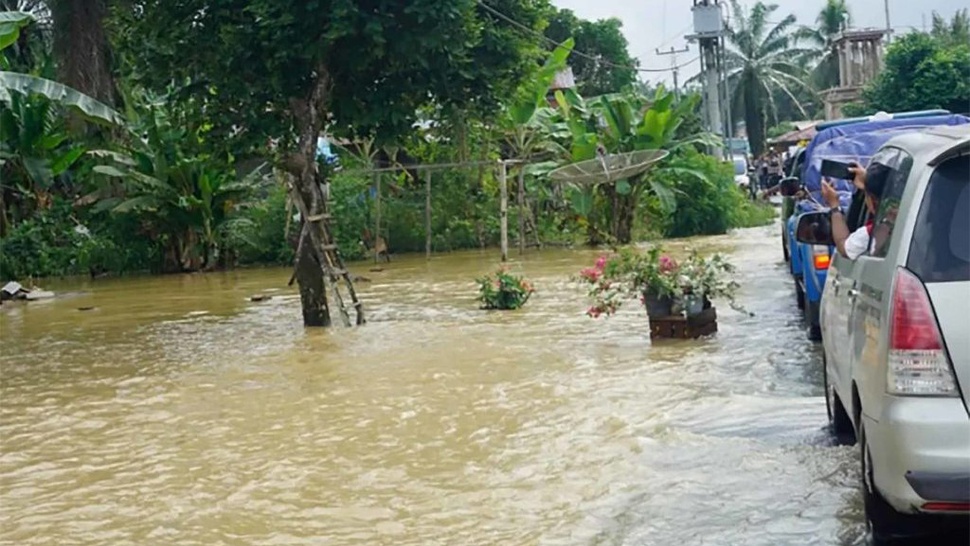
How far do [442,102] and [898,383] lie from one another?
38.8ft

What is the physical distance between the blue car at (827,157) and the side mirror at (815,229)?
370cm

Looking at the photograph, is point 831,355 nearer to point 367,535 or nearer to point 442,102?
point 367,535

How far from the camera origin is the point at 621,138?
27000 mm

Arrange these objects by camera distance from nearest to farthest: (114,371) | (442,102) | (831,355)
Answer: (831,355)
(114,371)
(442,102)

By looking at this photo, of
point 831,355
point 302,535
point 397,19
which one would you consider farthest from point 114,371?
point 831,355

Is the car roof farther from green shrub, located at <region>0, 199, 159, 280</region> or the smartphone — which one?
green shrub, located at <region>0, 199, 159, 280</region>

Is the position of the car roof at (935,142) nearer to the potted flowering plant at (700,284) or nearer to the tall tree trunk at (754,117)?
the potted flowering plant at (700,284)

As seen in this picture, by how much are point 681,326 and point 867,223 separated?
591 centimetres

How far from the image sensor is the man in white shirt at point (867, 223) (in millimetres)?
5309

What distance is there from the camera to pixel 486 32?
14.4 meters

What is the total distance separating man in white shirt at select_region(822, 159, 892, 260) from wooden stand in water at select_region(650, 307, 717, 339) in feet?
18.7

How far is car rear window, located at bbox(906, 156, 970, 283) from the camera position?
407cm

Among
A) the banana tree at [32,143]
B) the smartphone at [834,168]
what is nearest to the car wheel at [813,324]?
the smartphone at [834,168]

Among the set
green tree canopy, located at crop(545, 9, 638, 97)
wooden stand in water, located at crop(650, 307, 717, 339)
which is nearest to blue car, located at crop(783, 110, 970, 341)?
wooden stand in water, located at crop(650, 307, 717, 339)
